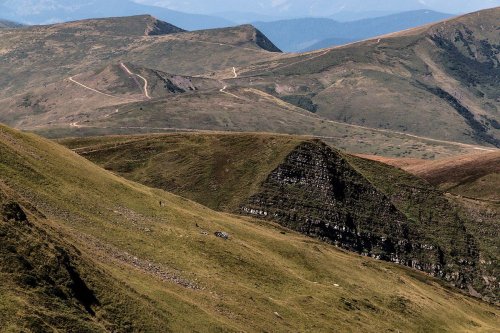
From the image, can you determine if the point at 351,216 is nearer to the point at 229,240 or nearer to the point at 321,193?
the point at 321,193

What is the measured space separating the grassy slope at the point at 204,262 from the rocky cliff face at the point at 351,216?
3811cm

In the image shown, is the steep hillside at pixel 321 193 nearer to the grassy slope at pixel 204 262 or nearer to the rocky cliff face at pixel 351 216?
the rocky cliff face at pixel 351 216

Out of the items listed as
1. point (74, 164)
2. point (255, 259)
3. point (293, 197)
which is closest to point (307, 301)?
point (255, 259)

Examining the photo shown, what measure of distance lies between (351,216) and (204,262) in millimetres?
83852

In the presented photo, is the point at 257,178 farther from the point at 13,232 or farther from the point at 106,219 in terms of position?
the point at 13,232

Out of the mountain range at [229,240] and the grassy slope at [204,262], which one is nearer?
the mountain range at [229,240]

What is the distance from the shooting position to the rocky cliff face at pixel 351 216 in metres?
150

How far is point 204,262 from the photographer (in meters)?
76.5

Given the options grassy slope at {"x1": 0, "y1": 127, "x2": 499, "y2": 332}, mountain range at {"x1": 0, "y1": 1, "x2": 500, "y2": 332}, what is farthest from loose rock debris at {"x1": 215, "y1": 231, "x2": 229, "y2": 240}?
grassy slope at {"x1": 0, "y1": 127, "x2": 499, "y2": 332}

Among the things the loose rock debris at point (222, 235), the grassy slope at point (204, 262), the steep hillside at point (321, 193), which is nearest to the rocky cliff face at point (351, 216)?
the steep hillside at point (321, 193)

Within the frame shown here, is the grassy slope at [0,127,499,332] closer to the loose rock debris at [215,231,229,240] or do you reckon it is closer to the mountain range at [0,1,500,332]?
the mountain range at [0,1,500,332]

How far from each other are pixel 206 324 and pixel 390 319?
41384mm

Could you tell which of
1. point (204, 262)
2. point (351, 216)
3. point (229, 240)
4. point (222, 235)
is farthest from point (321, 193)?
point (204, 262)

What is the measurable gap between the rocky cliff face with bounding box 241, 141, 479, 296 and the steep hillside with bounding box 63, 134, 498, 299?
0.24 m
